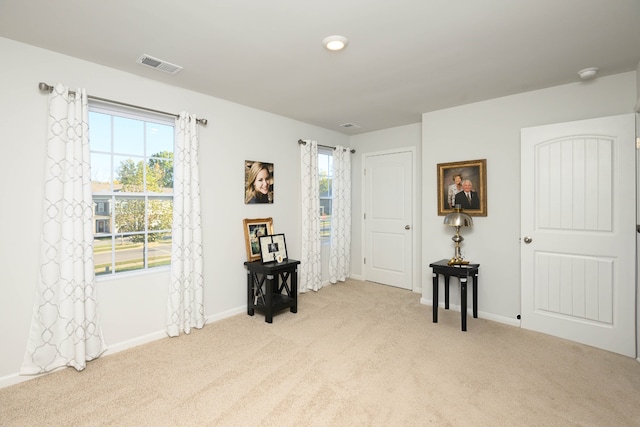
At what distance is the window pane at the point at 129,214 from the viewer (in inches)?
112

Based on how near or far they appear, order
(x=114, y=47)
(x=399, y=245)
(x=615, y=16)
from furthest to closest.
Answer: (x=399, y=245) < (x=114, y=47) < (x=615, y=16)

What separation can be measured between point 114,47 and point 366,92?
226 cm

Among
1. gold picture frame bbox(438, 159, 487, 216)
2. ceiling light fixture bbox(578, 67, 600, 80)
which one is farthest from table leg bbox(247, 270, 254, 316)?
ceiling light fixture bbox(578, 67, 600, 80)

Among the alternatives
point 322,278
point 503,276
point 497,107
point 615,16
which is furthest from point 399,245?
point 615,16

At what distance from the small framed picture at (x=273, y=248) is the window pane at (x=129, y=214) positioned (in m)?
1.25

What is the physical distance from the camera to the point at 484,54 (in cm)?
245

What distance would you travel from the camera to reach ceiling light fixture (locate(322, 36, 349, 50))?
2186 millimetres

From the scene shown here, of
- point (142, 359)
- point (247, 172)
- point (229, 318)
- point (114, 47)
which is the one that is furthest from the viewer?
point (247, 172)

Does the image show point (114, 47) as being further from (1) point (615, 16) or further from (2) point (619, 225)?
(2) point (619, 225)

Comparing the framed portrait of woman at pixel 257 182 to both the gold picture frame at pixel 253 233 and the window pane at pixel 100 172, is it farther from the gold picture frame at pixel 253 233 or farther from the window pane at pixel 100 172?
the window pane at pixel 100 172

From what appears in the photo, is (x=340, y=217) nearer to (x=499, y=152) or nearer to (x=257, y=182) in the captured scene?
(x=257, y=182)

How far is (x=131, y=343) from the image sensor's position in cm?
284

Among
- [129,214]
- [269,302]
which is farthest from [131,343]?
[269,302]

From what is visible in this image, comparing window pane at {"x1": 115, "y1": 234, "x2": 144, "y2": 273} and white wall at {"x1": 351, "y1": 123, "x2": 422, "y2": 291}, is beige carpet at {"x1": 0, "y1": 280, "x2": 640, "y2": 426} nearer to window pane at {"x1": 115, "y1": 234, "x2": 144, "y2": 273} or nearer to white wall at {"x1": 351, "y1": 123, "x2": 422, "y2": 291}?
window pane at {"x1": 115, "y1": 234, "x2": 144, "y2": 273}
